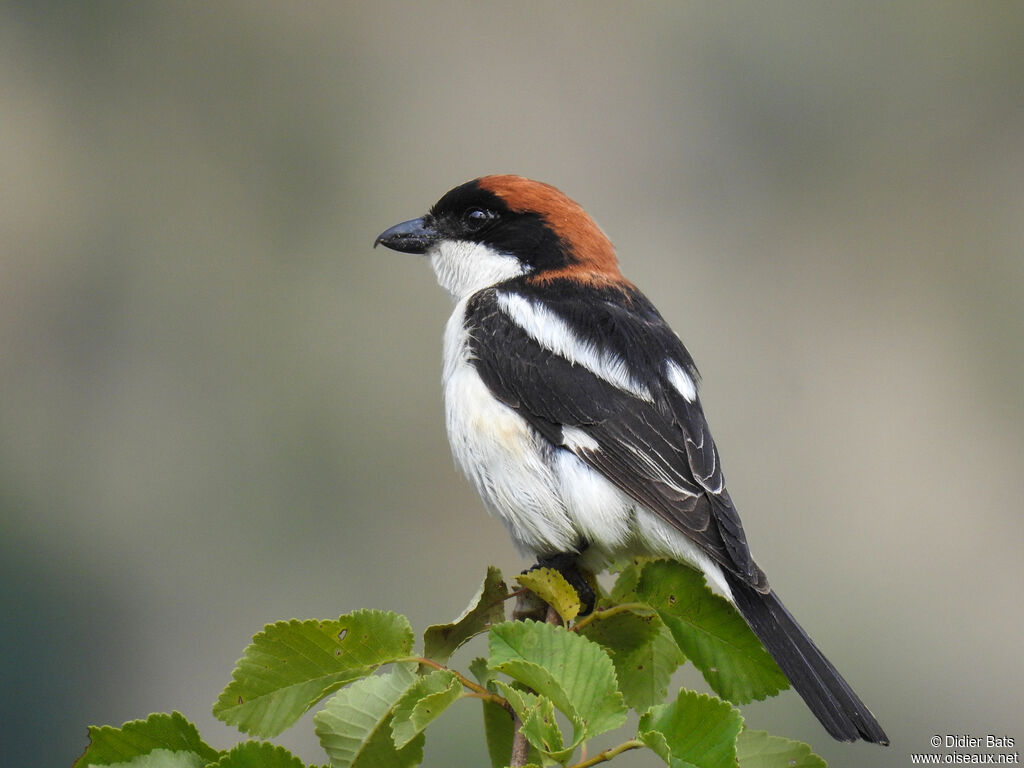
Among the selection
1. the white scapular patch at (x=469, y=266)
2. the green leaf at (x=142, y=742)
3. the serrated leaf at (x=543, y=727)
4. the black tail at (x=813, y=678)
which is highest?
the white scapular patch at (x=469, y=266)

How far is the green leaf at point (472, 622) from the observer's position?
123cm

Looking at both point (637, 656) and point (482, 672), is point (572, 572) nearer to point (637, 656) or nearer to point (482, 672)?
point (637, 656)

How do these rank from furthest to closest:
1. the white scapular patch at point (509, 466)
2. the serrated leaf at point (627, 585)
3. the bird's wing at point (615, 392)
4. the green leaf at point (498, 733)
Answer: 1. the white scapular patch at point (509, 466)
2. the bird's wing at point (615, 392)
3. the serrated leaf at point (627, 585)
4. the green leaf at point (498, 733)

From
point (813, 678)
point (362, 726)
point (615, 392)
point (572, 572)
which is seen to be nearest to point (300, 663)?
point (362, 726)

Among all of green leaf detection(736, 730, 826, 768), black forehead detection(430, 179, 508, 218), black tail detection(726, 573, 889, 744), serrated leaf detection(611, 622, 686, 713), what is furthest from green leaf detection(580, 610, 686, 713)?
black forehead detection(430, 179, 508, 218)

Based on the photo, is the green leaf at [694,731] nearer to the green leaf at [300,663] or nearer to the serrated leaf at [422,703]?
the serrated leaf at [422,703]

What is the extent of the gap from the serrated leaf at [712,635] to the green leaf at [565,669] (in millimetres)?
267

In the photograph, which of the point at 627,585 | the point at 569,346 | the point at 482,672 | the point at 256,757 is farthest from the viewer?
the point at 569,346

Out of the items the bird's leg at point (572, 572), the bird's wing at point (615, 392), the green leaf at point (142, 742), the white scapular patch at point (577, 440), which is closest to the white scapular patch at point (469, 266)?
the bird's wing at point (615, 392)

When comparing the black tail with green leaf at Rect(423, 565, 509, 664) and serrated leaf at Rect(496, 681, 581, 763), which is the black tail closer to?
green leaf at Rect(423, 565, 509, 664)

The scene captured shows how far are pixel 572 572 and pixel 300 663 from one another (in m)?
0.80

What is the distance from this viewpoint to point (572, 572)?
189 cm

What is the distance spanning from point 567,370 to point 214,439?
5.19 metres

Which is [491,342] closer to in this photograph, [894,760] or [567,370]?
[567,370]
